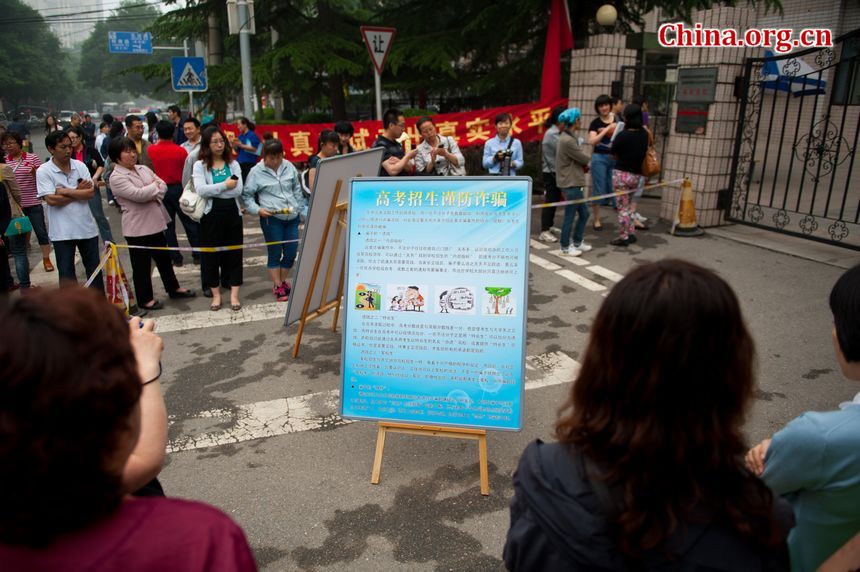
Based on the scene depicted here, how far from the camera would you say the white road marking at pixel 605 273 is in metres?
6.94

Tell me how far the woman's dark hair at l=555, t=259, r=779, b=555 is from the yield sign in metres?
8.36

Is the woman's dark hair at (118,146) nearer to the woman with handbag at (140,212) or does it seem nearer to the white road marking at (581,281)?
the woman with handbag at (140,212)

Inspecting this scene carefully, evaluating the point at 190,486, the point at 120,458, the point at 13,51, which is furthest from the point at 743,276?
the point at 13,51

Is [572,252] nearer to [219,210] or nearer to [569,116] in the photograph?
[569,116]

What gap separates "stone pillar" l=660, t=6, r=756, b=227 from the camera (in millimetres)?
8109

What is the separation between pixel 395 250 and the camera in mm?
3346

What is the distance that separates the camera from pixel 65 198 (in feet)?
18.5

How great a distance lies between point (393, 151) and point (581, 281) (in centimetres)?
264

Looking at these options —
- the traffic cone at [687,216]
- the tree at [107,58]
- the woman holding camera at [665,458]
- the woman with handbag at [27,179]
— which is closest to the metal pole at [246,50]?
the woman with handbag at [27,179]

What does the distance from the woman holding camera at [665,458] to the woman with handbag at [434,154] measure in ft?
18.8


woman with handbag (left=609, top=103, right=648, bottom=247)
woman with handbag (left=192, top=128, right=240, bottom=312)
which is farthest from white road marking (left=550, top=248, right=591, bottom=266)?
woman with handbag (left=192, top=128, right=240, bottom=312)

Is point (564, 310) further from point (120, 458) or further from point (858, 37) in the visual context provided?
point (120, 458)

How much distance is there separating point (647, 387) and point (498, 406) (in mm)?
2070

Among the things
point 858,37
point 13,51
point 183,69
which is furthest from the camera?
point 13,51
